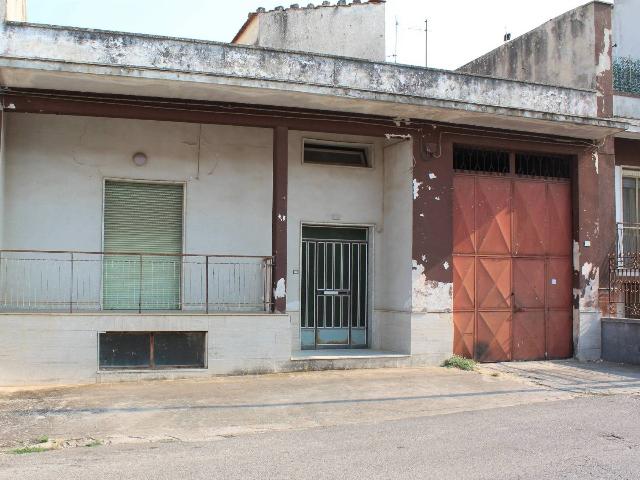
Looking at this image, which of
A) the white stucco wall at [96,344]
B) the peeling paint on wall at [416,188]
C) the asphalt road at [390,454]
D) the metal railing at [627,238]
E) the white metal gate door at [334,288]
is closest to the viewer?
the asphalt road at [390,454]

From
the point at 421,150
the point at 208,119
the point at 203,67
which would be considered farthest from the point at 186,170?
the point at 421,150

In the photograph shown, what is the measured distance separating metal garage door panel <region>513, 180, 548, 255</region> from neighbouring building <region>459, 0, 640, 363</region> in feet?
3.22

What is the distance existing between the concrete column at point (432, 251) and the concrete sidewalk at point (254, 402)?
0.66m

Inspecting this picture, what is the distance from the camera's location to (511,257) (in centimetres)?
1306

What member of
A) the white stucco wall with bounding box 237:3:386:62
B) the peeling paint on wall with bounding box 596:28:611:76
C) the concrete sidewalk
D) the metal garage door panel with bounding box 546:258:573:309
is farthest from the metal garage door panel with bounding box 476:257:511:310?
the white stucco wall with bounding box 237:3:386:62

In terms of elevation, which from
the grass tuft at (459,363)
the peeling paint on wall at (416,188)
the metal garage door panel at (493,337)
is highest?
the peeling paint on wall at (416,188)

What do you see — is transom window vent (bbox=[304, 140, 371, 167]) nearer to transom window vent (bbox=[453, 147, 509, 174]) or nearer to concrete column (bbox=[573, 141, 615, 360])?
transom window vent (bbox=[453, 147, 509, 174])

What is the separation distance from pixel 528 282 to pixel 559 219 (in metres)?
1.43

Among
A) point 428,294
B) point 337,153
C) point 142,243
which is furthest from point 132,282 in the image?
point 428,294

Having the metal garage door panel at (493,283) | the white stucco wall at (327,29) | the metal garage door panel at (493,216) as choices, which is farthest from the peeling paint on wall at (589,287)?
the white stucco wall at (327,29)

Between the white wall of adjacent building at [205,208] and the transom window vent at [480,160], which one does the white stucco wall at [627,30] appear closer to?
the transom window vent at [480,160]

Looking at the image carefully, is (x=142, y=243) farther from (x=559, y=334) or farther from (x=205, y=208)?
(x=559, y=334)

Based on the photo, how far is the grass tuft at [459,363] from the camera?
12.0 metres

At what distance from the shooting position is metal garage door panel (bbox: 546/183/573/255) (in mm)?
13430
